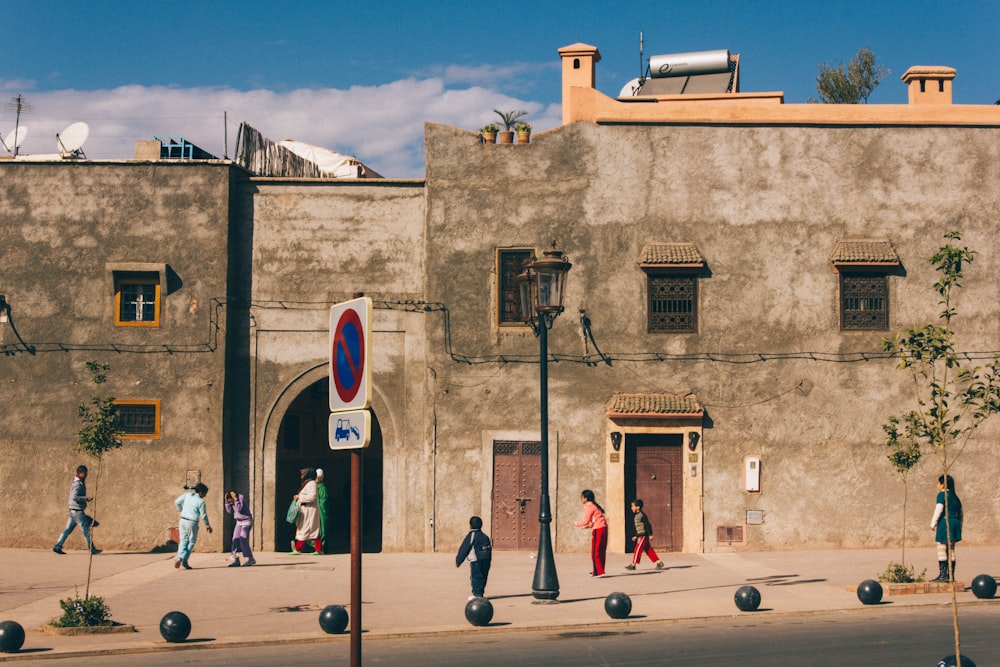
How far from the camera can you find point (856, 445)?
23.3m

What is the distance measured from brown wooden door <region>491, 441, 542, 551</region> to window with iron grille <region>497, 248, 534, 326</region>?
8.58ft

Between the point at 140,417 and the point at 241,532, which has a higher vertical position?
the point at 140,417

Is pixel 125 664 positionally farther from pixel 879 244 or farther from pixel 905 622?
pixel 879 244

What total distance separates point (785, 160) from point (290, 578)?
1278cm

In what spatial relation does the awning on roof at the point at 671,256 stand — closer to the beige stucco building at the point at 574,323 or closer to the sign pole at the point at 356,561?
the beige stucco building at the point at 574,323

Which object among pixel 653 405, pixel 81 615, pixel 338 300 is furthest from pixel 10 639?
pixel 653 405

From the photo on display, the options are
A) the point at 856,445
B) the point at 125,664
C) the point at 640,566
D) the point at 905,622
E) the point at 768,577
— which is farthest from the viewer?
the point at 856,445

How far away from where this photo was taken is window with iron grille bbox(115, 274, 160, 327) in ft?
78.1

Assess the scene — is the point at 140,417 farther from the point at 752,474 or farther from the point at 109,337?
the point at 752,474

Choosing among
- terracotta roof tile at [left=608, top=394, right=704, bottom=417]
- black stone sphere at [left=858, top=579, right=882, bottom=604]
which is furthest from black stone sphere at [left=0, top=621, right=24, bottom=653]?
terracotta roof tile at [left=608, top=394, right=704, bottom=417]

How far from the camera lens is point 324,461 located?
101ft

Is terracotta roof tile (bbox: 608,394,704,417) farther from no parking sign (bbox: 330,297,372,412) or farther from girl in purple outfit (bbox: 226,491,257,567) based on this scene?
no parking sign (bbox: 330,297,372,412)

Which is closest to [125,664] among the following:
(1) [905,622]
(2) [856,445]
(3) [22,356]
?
(1) [905,622]

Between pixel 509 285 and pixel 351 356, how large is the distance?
55.1 feet
